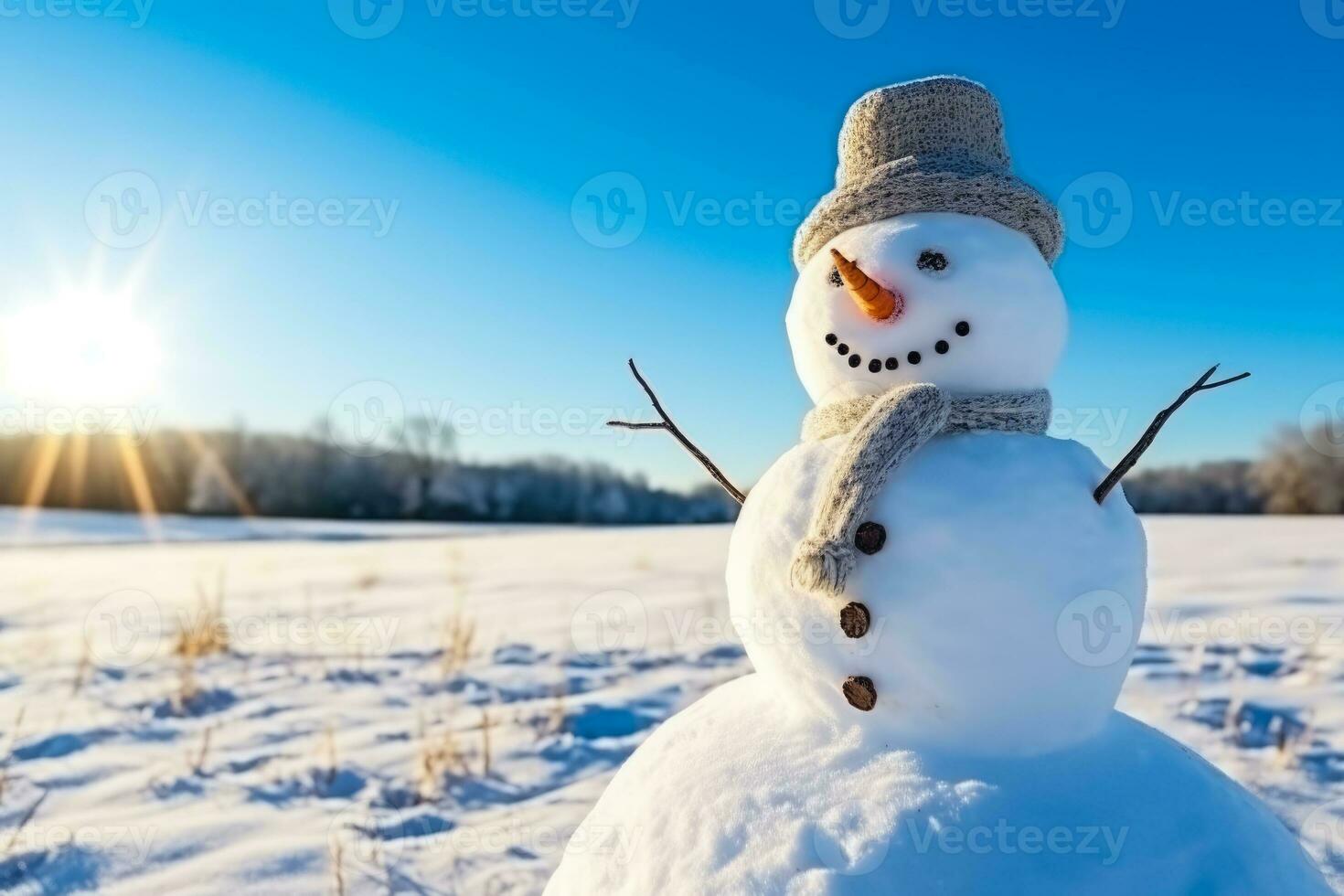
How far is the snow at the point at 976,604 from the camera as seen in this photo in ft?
4.96

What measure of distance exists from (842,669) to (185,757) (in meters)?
3.54

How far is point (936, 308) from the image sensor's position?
1713 millimetres

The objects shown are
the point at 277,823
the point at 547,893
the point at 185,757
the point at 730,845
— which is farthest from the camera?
the point at 185,757

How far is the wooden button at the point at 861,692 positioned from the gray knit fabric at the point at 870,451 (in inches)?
7.3

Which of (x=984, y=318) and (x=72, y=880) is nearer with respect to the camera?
(x=984, y=318)

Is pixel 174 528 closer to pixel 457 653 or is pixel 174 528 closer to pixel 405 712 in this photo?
pixel 457 653

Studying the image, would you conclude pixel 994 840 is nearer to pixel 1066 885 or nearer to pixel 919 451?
pixel 1066 885

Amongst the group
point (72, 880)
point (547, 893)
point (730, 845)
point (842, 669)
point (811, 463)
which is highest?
point (811, 463)

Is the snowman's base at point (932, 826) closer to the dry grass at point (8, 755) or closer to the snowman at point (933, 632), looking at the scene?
the snowman at point (933, 632)

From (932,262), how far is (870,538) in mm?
608

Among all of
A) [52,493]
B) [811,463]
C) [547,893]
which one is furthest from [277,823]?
[52,493]

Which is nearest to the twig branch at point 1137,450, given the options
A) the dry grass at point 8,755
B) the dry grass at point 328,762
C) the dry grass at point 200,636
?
the dry grass at point 328,762

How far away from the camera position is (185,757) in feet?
12.5

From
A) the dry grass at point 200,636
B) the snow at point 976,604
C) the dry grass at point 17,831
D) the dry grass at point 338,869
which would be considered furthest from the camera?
the dry grass at point 200,636
